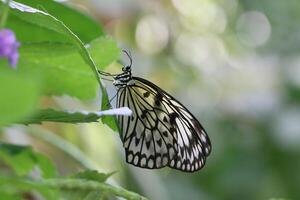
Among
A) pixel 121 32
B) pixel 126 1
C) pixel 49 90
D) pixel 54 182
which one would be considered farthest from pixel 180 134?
pixel 121 32

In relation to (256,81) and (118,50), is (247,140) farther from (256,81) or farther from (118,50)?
(118,50)

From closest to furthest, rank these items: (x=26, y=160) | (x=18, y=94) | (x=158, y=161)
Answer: (x=18, y=94), (x=26, y=160), (x=158, y=161)

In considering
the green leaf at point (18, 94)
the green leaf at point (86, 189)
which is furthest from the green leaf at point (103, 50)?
the green leaf at point (18, 94)

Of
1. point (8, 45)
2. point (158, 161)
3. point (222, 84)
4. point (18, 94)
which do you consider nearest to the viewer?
point (18, 94)

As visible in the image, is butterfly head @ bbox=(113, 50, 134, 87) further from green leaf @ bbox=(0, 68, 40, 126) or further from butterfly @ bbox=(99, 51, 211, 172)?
green leaf @ bbox=(0, 68, 40, 126)

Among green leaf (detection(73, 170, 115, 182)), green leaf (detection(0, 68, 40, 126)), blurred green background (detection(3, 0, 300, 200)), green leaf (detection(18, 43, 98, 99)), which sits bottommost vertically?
green leaf (detection(0, 68, 40, 126))

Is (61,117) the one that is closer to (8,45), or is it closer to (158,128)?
(8,45)

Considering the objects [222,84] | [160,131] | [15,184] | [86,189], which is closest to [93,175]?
[86,189]

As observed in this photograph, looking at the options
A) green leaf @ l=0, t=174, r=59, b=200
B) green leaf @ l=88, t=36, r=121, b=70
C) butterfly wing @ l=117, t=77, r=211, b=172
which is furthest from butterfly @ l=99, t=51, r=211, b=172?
green leaf @ l=0, t=174, r=59, b=200
